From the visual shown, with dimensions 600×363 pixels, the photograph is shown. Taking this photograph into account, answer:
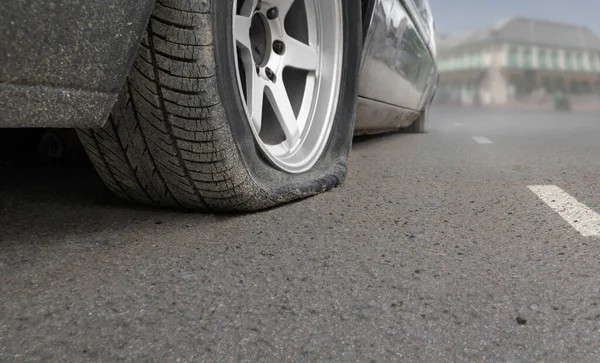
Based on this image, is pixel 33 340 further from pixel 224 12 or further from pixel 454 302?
pixel 224 12

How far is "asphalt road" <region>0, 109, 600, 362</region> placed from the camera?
96 cm

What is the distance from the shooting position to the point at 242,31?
1819 mm

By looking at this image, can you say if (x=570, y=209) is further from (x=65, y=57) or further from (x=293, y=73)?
(x=65, y=57)

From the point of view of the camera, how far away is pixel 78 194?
2025 millimetres

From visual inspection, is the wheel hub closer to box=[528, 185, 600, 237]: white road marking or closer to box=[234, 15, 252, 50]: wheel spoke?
box=[234, 15, 252, 50]: wheel spoke

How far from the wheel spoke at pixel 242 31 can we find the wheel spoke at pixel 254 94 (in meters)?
0.10

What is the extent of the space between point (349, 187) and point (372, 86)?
0.77m

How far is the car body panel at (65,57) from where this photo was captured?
3.10 ft

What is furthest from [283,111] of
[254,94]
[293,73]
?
[293,73]

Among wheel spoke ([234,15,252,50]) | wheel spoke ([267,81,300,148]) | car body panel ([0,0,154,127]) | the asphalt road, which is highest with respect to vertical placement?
wheel spoke ([234,15,252,50])

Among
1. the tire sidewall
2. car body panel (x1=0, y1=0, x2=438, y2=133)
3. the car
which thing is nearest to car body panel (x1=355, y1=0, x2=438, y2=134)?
the car

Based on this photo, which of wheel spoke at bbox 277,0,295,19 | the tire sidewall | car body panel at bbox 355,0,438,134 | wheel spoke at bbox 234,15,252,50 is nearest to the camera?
the tire sidewall

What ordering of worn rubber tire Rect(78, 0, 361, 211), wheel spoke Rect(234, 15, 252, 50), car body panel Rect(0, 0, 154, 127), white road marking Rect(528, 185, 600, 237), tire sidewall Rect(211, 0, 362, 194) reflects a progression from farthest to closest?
wheel spoke Rect(234, 15, 252, 50), white road marking Rect(528, 185, 600, 237), tire sidewall Rect(211, 0, 362, 194), worn rubber tire Rect(78, 0, 361, 211), car body panel Rect(0, 0, 154, 127)

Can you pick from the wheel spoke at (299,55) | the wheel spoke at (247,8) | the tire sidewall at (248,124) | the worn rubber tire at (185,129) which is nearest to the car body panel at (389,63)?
the tire sidewall at (248,124)
